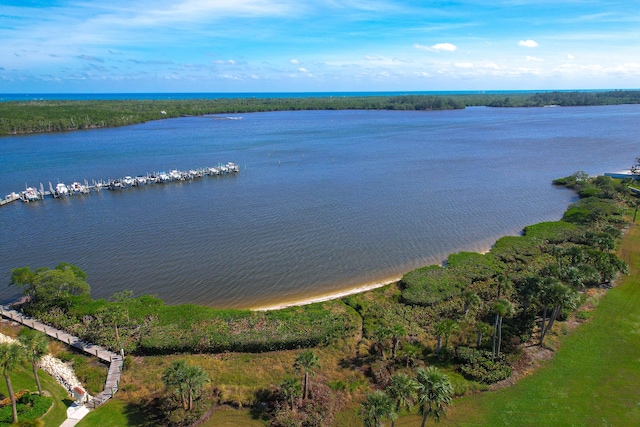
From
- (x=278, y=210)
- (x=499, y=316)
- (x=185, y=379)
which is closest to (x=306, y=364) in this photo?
(x=185, y=379)

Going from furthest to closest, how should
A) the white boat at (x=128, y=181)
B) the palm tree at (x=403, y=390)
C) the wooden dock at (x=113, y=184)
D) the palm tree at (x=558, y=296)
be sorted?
the white boat at (x=128, y=181) → the wooden dock at (x=113, y=184) → the palm tree at (x=558, y=296) → the palm tree at (x=403, y=390)

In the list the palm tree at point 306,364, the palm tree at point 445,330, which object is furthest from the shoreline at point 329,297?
the palm tree at point 306,364

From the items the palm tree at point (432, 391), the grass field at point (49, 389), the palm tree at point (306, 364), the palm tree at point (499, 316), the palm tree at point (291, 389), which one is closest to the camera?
the palm tree at point (432, 391)

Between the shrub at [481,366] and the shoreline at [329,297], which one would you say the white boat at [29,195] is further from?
the shrub at [481,366]

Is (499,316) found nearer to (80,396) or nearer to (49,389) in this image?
(80,396)

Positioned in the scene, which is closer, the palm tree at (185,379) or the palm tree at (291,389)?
the palm tree at (185,379)

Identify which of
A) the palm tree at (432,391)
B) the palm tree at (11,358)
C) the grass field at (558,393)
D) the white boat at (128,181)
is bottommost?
the grass field at (558,393)
